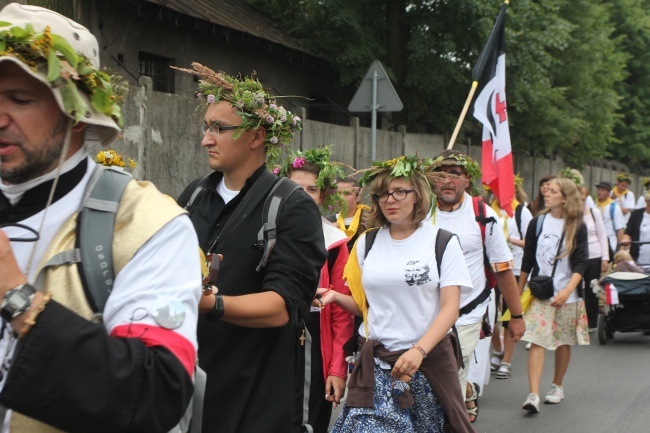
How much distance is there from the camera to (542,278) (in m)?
8.68

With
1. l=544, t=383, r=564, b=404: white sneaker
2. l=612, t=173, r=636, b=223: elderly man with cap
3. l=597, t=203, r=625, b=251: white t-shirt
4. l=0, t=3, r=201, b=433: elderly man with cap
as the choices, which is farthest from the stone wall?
l=612, t=173, r=636, b=223: elderly man with cap

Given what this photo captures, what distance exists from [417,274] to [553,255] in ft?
12.9

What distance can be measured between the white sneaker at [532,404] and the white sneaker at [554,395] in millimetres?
468

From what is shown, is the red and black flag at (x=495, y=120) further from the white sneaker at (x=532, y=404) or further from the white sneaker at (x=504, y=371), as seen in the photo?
the white sneaker at (x=532, y=404)

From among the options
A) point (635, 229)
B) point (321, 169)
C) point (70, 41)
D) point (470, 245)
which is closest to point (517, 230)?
point (635, 229)

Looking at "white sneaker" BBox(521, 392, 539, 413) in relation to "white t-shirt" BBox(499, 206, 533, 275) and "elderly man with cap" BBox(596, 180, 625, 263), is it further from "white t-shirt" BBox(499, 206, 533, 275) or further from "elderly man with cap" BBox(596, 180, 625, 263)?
"elderly man with cap" BBox(596, 180, 625, 263)

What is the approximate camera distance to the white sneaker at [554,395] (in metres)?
8.70

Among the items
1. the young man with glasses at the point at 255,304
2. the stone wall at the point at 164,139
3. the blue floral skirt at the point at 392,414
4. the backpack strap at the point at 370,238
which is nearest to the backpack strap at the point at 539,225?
the stone wall at the point at 164,139

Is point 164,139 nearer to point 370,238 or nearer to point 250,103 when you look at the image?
point 370,238

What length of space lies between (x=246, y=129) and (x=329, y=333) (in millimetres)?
1885

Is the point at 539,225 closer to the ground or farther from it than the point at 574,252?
farther from it

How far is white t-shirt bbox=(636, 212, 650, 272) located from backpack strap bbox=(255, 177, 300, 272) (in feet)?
34.7

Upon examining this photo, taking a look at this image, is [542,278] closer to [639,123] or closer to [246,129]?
[246,129]

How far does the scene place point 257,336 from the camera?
3629mm
